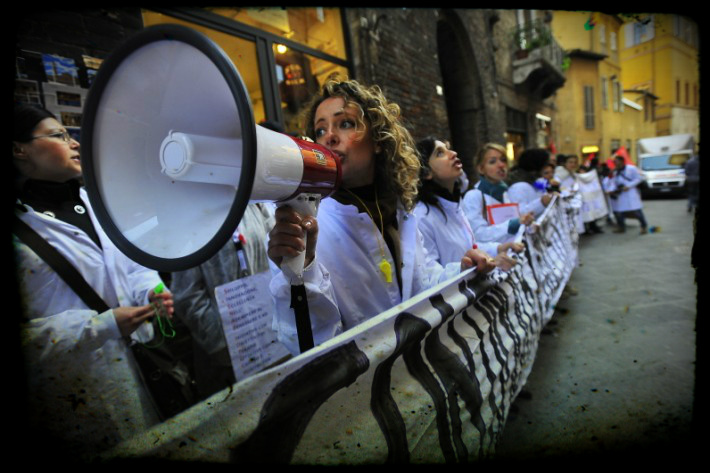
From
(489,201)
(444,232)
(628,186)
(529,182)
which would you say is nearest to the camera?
(444,232)

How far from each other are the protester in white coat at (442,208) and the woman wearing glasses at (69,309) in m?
1.41

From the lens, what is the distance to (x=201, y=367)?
2264mm

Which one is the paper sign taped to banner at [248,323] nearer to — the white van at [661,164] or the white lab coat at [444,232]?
the white lab coat at [444,232]

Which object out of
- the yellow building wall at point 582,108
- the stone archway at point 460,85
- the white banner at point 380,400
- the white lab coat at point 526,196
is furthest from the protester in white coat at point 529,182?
the yellow building wall at point 582,108

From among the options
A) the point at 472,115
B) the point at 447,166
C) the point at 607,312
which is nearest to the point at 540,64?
the point at 472,115

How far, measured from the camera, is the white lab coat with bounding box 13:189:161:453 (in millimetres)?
946

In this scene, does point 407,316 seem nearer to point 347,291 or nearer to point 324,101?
point 347,291

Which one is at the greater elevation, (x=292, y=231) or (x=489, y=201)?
(x=292, y=231)

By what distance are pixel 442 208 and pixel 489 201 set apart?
126 cm

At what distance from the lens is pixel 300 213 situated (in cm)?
85

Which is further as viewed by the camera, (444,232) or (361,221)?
(444,232)

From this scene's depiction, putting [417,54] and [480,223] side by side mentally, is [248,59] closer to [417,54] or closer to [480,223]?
[417,54]

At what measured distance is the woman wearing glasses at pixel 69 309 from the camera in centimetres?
97

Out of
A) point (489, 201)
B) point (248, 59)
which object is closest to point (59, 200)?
point (248, 59)
